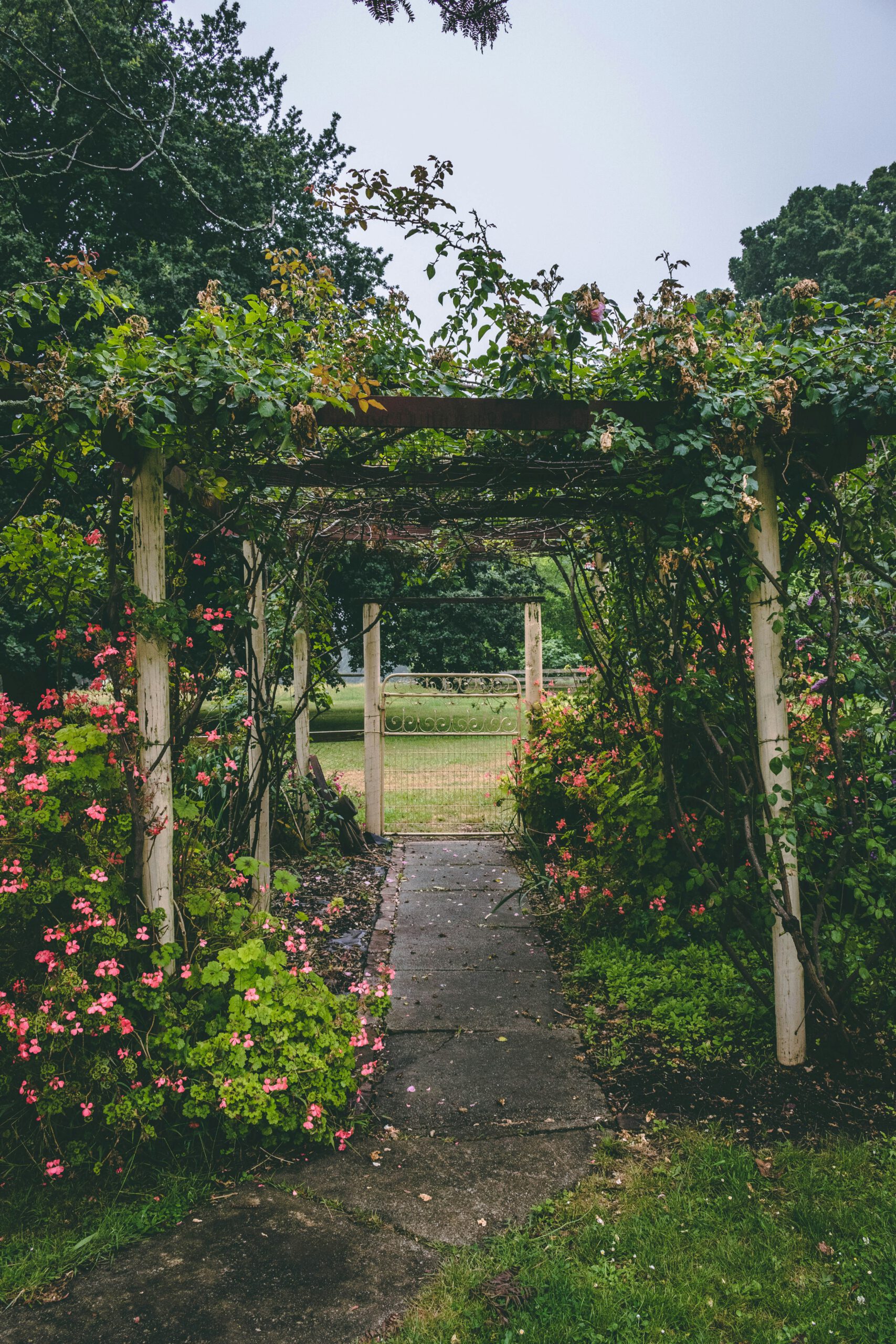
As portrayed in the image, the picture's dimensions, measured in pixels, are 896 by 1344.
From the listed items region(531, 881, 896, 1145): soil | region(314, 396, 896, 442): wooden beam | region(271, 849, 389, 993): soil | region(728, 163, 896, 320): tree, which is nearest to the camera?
region(531, 881, 896, 1145): soil

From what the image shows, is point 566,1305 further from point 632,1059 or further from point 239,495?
point 239,495

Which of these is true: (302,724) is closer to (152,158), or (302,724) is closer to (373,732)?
(373,732)

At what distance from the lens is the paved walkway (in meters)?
2.06

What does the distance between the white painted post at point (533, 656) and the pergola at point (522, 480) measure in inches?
155

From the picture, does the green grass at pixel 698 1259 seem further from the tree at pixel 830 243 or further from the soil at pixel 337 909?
the tree at pixel 830 243

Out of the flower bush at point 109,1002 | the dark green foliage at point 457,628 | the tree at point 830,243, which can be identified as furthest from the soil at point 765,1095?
the tree at point 830,243

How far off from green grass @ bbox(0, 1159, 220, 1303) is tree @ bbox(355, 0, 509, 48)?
4330 mm

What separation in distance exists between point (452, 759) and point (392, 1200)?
10.8m

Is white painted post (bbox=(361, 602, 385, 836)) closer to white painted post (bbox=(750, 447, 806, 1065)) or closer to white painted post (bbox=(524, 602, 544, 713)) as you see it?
white painted post (bbox=(524, 602, 544, 713))

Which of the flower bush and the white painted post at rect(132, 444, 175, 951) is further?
the white painted post at rect(132, 444, 175, 951)

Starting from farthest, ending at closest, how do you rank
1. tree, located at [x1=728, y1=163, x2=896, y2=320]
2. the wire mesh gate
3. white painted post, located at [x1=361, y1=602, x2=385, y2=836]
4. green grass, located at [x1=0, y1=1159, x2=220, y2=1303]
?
1. tree, located at [x1=728, y1=163, x2=896, y2=320]
2. the wire mesh gate
3. white painted post, located at [x1=361, y1=602, x2=385, y2=836]
4. green grass, located at [x1=0, y1=1159, x2=220, y2=1303]

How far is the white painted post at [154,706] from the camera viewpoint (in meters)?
2.88

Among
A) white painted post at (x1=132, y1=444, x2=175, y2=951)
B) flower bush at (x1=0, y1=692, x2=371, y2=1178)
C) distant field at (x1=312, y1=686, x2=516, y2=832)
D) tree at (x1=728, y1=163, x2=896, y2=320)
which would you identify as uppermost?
tree at (x1=728, y1=163, x2=896, y2=320)

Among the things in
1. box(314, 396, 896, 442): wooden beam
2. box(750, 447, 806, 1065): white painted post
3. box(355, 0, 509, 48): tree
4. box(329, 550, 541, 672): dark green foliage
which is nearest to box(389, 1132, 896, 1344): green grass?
box(750, 447, 806, 1065): white painted post
